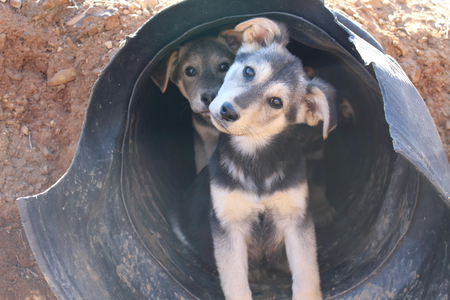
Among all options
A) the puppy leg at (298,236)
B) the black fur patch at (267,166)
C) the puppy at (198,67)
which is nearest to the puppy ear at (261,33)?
the puppy at (198,67)

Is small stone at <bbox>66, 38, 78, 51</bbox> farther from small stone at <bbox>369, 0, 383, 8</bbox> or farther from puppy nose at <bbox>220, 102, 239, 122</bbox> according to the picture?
small stone at <bbox>369, 0, 383, 8</bbox>

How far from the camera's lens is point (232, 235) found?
3328 mm

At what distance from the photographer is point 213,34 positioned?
4113 millimetres

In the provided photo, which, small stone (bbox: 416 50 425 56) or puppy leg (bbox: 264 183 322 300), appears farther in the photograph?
small stone (bbox: 416 50 425 56)

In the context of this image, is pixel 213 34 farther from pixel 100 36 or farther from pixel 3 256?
pixel 3 256

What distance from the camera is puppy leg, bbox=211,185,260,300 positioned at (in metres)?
3.23

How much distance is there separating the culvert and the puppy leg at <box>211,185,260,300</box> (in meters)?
0.41

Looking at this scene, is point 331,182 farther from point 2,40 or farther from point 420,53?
point 2,40

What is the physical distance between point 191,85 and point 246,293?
1.80 m

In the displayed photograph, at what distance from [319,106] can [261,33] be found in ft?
2.44

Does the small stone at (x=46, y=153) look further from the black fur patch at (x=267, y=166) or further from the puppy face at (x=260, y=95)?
the puppy face at (x=260, y=95)

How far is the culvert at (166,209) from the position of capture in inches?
112

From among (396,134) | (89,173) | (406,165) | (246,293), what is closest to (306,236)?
(246,293)

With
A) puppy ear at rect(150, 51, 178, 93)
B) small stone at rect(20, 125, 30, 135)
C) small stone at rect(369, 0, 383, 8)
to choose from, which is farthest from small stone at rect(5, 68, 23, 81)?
small stone at rect(369, 0, 383, 8)
